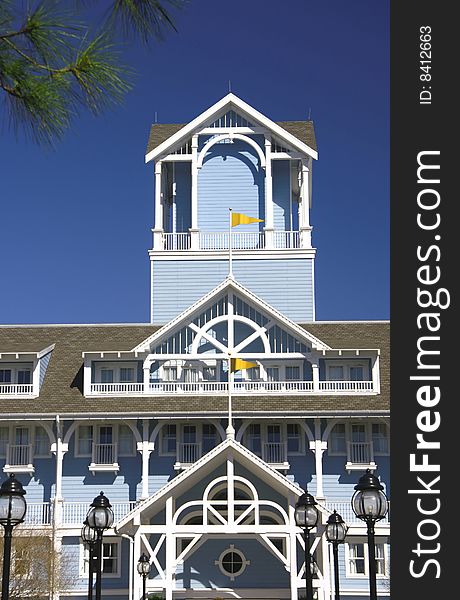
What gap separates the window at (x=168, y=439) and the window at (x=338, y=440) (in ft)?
16.8

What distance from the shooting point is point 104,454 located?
33.6 metres

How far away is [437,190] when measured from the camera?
7.49m

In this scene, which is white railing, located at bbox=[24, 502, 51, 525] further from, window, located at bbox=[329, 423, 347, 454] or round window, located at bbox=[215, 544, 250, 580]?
window, located at bbox=[329, 423, 347, 454]

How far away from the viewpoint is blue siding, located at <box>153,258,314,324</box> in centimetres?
3716

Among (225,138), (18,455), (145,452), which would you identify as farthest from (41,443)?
(225,138)

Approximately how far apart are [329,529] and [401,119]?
1516cm

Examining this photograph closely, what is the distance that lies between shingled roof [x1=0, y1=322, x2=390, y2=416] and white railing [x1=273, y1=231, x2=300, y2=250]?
3277 mm

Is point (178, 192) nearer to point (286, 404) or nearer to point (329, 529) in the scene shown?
point (286, 404)

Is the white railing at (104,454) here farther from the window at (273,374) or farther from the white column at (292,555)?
the white column at (292,555)

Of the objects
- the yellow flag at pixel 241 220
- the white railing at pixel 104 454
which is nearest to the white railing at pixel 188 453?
the white railing at pixel 104 454

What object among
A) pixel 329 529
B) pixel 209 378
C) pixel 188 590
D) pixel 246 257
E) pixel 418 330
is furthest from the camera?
pixel 246 257

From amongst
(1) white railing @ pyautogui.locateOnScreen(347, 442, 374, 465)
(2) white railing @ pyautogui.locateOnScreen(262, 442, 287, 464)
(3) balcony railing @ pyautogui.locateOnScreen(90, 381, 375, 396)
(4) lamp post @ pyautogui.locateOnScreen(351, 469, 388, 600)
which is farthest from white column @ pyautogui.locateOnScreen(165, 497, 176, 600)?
(4) lamp post @ pyautogui.locateOnScreen(351, 469, 388, 600)

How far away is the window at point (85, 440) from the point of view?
3372cm

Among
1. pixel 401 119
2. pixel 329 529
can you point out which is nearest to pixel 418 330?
pixel 401 119
